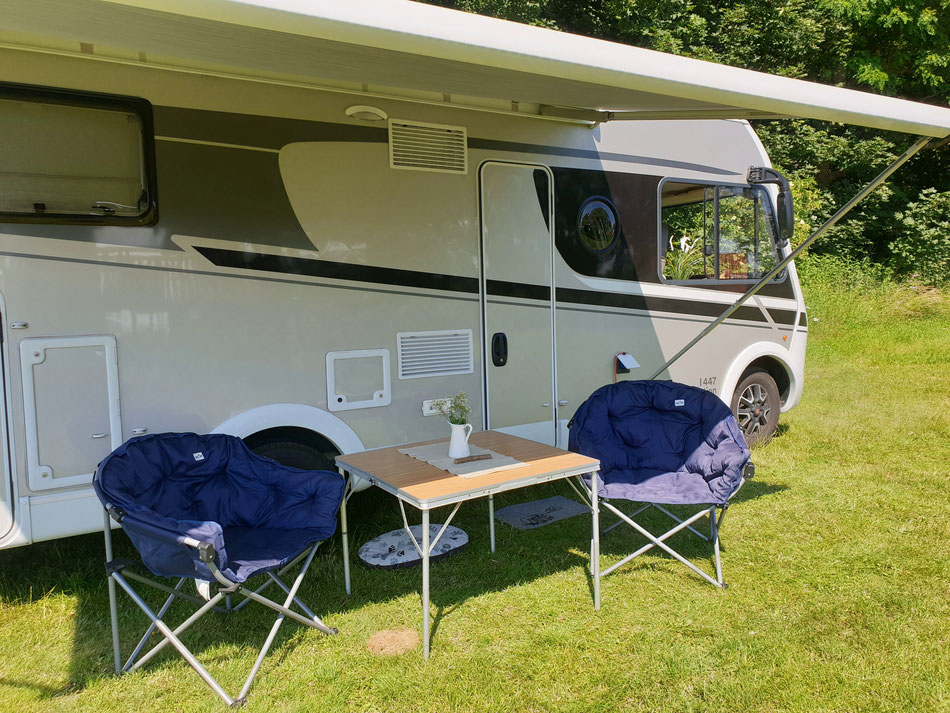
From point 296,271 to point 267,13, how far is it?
1.46 metres

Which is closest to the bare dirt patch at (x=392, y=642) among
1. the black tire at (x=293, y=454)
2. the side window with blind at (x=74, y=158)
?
the black tire at (x=293, y=454)

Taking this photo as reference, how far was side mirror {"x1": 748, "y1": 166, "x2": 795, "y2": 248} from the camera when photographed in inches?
183

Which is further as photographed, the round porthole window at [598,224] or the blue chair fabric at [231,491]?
the round porthole window at [598,224]

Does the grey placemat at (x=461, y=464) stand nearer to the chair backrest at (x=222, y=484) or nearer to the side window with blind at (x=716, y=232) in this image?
the chair backrest at (x=222, y=484)

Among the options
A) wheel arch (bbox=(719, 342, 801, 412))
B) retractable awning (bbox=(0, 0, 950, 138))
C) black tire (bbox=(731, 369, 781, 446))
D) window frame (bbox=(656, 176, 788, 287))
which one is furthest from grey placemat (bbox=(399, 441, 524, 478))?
black tire (bbox=(731, 369, 781, 446))

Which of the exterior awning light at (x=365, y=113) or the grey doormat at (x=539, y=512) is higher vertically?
the exterior awning light at (x=365, y=113)

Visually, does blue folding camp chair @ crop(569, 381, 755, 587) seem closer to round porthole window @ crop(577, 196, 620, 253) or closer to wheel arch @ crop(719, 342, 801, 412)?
round porthole window @ crop(577, 196, 620, 253)

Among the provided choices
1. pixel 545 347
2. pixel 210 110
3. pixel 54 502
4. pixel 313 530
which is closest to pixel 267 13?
pixel 210 110

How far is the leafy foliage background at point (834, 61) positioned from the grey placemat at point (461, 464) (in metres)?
9.93

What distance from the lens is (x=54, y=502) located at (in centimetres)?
275

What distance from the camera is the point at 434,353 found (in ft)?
11.6

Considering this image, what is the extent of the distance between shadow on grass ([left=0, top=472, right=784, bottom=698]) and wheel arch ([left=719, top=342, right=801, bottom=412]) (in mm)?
1211

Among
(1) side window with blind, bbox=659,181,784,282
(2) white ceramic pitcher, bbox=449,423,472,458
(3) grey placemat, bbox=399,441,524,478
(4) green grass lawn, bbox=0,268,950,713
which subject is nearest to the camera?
(4) green grass lawn, bbox=0,268,950,713

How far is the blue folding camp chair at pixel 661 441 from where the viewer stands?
3.24 meters
